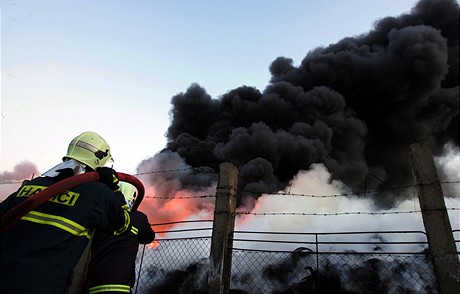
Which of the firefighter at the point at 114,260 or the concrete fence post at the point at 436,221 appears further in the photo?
the concrete fence post at the point at 436,221

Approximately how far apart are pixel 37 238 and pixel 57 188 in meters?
0.30

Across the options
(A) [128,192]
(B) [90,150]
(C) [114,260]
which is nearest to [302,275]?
(A) [128,192]

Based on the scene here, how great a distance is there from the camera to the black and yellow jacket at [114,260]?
8.36 ft

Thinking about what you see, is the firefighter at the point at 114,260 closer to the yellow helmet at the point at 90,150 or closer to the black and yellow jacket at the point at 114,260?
the black and yellow jacket at the point at 114,260

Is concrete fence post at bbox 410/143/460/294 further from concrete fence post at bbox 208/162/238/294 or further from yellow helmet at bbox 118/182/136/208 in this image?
yellow helmet at bbox 118/182/136/208

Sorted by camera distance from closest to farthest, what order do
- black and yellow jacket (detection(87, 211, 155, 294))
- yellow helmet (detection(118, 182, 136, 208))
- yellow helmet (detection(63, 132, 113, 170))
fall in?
yellow helmet (detection(63, 132, 113, 170)), black and yellow jacket (detection(87, 211, 155, 294)), yellow helmet (detection(118, 182, 136, 208))

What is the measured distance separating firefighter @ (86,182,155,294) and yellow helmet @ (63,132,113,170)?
72cm

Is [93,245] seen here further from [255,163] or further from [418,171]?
[255,163]

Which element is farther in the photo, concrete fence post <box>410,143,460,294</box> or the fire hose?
concrete fence post <box>410,143,460,294</box>

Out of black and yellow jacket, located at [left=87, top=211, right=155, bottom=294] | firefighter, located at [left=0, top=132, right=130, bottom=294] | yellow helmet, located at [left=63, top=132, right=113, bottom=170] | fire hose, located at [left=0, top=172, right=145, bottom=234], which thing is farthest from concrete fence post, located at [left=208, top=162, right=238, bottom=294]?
fire hose, located at [left=0, top=172, right=145, bottom=234]

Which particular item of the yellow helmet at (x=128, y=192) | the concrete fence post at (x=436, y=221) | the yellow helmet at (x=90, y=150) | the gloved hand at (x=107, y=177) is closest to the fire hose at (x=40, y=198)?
the gloved hand at (x=107, y=177)

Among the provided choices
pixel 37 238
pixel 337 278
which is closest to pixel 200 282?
pixel 337 278

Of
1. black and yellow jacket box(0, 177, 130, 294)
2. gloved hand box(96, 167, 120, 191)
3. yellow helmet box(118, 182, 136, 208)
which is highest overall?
yellow helmet box(118, 182, 136, 208)

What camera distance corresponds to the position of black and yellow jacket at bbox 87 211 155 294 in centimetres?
255
